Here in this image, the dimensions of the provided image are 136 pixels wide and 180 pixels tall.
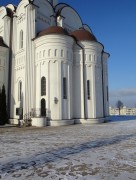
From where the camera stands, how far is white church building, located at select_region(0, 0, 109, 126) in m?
19.8

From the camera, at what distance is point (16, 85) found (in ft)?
72.4

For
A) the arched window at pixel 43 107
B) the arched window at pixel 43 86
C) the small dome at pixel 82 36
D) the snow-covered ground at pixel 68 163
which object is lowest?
the snow-covered ground at pixel 68 163

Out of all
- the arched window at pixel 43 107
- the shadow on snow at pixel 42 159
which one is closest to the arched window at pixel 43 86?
the arched window at pixel 43 107

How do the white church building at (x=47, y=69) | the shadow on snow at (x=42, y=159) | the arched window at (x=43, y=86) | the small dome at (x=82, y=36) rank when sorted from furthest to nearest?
Answer: 1. the small dome at (x=82, y=36)
2. the arched window at (x=43, y=86)
3. the white church building at (x=47, y=69)
4. the shadow on snow at (x=42, y=159)

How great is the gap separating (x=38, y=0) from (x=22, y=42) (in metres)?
5.12

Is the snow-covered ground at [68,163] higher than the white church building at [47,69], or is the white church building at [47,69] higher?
the white church building at [47,69]

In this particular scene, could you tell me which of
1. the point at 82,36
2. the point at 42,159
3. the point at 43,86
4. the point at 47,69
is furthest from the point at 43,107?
the point at 42,159

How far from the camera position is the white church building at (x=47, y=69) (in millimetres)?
19766

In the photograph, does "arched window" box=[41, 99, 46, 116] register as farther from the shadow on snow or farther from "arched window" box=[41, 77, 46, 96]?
the shadow on snow

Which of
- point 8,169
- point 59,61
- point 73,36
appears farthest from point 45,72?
point 8,169

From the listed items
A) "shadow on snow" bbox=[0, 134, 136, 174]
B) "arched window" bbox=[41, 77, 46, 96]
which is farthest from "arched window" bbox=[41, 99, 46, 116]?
"shadow on snow" bbox=[0, 134, 136, 174]

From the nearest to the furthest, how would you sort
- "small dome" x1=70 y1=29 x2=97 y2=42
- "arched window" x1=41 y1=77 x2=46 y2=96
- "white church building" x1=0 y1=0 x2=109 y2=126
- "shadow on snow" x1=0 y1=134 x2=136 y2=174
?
"shadow on snow" x1=0 y1=134 x2=136 y2=174 < "white church building" x1=0 y1=0 x2=109 y2=126 < "arched window" x1=41 y1=77 x2=46 y2=96 < "small dome" x1=70 y1=29 x2=97 y2=42

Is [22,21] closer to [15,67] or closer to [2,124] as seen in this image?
[15,67]

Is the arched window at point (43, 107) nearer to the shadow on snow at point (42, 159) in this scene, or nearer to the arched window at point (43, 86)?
the arched window at point (43, 86)
